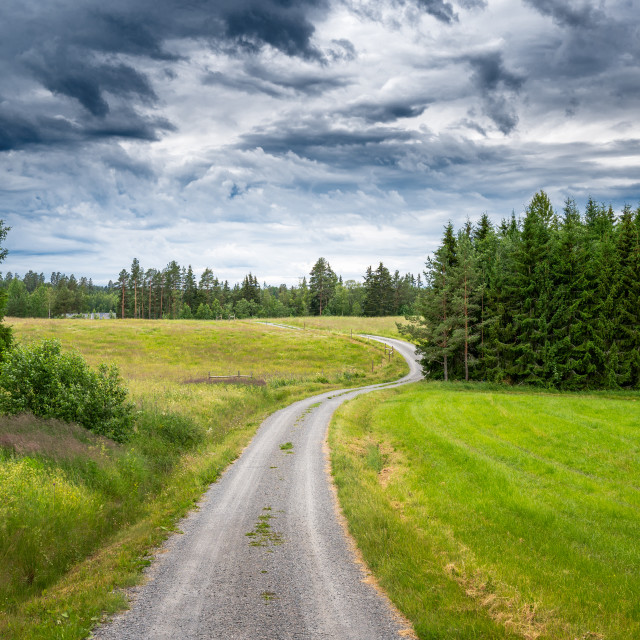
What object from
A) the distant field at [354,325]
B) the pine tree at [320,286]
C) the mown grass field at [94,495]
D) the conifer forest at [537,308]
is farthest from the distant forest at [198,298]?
the mown grass field at [94,495]

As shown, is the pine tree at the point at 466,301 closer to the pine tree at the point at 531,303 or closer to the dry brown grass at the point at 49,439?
the pine tree at the point at 531,303

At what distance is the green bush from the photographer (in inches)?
629

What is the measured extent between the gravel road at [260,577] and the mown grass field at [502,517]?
748 mm

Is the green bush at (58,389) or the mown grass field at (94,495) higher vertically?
the green bush at (58,389)

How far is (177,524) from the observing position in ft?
38.2

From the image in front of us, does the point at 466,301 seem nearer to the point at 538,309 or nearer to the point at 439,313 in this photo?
the point at 439,313

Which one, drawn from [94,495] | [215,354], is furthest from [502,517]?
[215,354]

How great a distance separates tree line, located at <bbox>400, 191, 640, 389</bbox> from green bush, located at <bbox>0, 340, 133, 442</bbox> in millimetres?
33870

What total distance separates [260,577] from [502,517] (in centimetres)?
788

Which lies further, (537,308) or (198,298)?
(198,298)

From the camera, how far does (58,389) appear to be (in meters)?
16.2

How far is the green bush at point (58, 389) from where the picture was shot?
16.0m

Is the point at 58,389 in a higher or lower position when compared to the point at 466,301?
lower

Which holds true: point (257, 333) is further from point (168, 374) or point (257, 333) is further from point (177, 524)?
point (177, 524)
